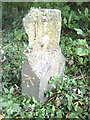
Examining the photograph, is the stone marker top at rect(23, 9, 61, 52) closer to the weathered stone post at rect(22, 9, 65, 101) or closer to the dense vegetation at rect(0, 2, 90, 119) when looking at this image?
the weathered stone post at rect(22, 9, 65, 101)

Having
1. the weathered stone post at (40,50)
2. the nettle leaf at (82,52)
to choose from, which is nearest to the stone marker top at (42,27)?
the weathered stone post at (40,50)

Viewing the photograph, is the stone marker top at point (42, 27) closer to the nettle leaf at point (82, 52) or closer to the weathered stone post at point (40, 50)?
the weathered stone post at point (40, 50)

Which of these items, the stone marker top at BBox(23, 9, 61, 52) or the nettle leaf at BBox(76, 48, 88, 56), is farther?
the nettle leaf at BBox(76, 48, 88, 56)

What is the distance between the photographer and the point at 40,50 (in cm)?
262

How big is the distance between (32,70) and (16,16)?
3.59 meters

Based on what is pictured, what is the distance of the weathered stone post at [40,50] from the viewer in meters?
2.44

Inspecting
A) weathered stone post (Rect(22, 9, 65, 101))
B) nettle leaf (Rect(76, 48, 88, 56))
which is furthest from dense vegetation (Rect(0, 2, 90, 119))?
weathered stone post (Rect(22, 9, 65, 101))

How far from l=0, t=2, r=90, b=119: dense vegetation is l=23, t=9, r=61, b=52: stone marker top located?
495 mm

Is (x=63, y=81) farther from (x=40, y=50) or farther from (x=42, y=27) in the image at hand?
(x=42, y=27)

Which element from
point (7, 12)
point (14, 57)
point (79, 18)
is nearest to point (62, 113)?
point (14, 57)

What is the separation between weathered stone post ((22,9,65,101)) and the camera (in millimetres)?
2438

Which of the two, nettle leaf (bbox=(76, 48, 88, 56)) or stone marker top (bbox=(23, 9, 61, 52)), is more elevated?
stone marker top (bbox=(23, 9, 61, 52))

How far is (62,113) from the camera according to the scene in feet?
8.10

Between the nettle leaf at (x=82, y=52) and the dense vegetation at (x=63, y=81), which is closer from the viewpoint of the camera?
the dense vegetation at (x=63, y=81)
